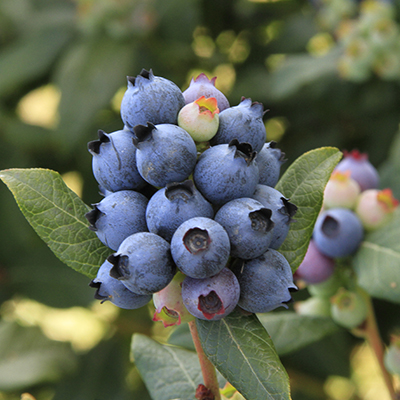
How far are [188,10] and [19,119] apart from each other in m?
1.07

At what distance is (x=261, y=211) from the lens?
628 millimetres

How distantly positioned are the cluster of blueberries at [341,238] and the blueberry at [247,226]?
1.63ft

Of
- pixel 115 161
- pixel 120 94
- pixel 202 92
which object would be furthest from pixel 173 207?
pixel 120 94

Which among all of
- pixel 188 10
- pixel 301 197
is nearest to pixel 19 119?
pixel 188 10

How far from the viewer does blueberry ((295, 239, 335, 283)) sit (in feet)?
3.64

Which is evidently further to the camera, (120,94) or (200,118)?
(120,94)

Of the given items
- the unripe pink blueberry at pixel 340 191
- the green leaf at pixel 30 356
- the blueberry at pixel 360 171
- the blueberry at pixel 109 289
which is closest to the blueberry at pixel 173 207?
the blueberry at pixel 109 289

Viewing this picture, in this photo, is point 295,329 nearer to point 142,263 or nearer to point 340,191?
point 340,191

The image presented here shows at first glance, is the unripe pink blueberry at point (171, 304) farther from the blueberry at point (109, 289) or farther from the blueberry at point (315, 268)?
the blueberry at point (315, 268)

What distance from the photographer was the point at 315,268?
3.65 ft

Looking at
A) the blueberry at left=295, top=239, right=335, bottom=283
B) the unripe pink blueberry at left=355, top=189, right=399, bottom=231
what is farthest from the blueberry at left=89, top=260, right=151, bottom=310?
the unripe pink blueberry at left=355, top=189, right=399, bottom=231

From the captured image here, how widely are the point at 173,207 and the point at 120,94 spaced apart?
2.05 m

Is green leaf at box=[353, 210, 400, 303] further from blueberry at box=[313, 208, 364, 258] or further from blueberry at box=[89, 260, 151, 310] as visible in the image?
blueberry at box=[89, 260, 151, 310]

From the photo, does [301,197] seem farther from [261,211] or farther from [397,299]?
[397,299]
